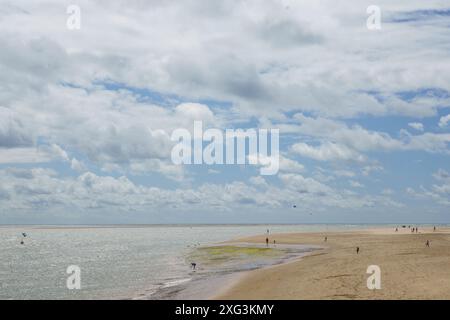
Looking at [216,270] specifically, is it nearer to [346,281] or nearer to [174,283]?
[174,283]

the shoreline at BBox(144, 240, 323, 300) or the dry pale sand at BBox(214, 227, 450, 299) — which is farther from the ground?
the dry pale sand at BBox(214, 227, 450, 299)

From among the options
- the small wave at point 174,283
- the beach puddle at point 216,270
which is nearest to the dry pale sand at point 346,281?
the beach puddle at point 216,270

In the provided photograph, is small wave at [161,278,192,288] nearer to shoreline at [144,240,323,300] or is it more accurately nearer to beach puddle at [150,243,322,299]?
shoreline at [144,240,323,300]

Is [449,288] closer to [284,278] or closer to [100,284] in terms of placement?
[284,278]

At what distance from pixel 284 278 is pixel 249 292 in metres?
6.62

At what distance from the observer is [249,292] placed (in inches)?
1449

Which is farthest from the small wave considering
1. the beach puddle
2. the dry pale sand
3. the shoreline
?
the dry pale sand

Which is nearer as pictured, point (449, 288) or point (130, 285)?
point (449, 288)

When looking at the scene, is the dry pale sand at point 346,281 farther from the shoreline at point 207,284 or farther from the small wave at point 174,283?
the small wave at point 174,283

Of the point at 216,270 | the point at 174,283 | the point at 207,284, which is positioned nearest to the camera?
the point at 207,284

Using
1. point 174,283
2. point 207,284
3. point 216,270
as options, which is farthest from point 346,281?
point 216,270
